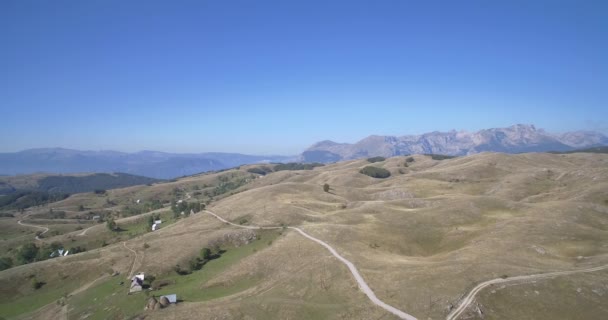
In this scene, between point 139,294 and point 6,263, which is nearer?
point 139,294

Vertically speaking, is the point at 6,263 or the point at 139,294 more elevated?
the point at 139,294

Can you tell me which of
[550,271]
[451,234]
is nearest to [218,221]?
[451,234]

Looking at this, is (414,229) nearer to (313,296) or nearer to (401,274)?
(401,274)

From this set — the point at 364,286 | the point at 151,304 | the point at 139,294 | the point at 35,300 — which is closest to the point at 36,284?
the point at 35,300

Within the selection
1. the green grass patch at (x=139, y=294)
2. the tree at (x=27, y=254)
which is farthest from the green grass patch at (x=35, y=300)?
the tree at (x=27, y=254)

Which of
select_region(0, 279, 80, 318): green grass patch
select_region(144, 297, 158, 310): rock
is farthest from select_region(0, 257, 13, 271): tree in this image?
select_region(144, 297, 158, 310): rock

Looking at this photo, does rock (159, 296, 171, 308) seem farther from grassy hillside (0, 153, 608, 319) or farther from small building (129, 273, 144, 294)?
small building (129, 273, 144, 294)

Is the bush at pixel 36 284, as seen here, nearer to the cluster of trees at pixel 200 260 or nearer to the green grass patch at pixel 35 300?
the green grass patch at pixel 35 300

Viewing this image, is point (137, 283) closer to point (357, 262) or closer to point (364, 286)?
point (357, 262)
